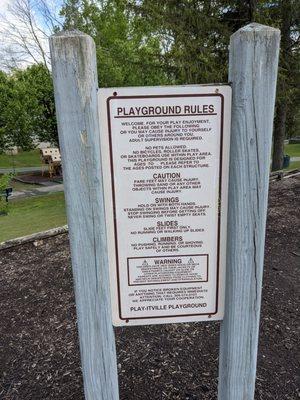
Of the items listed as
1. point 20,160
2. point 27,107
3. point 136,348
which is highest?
point 27,107

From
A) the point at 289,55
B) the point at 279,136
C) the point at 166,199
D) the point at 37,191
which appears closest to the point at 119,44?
the point at 289,55

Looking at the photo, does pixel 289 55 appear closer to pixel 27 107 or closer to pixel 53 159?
pixel 27 107

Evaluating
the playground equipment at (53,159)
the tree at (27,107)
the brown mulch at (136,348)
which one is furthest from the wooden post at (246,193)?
the playground equipment at (53,159)

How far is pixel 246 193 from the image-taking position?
1.57 meters

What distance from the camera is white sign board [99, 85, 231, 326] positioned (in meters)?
1.47

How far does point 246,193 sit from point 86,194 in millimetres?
681

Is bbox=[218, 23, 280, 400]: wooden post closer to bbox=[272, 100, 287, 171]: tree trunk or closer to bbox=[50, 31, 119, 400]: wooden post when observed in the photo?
bbox=[50, 31, 119, 400]: wooden post

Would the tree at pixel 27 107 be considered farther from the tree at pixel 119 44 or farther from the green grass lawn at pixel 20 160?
the green grass lawn at pixel 20 160

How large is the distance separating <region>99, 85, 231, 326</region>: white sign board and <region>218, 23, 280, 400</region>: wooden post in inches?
1.8

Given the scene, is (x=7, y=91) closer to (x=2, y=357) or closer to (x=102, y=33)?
(x=102, y=33)

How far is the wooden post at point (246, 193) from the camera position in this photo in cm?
143

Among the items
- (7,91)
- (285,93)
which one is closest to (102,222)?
(285,93)

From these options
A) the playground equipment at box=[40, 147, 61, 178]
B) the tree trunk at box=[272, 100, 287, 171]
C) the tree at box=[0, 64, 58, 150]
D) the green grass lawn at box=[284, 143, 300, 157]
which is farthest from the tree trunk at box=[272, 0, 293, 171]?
the playground equipment at box=[40, 147, 61, 178]

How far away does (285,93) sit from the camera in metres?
12.0
